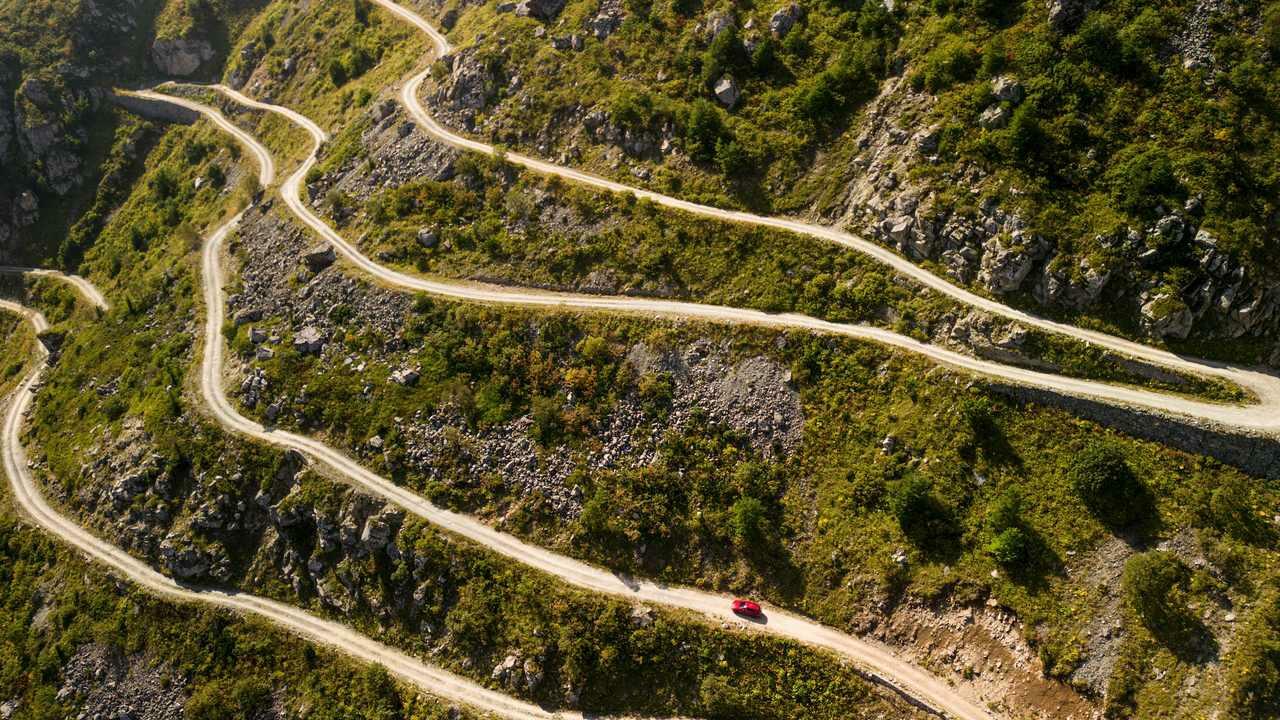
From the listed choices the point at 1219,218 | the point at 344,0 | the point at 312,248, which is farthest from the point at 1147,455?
the point at 344,0

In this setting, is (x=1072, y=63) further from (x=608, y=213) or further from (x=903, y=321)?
(x=608, y=213)

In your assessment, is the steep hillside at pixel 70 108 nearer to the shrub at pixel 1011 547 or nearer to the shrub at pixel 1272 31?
the shrub at pixel 1011 547

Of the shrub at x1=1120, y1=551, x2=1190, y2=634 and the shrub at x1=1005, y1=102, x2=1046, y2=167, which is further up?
the shrub at x1=1005, y1=102, x2=1046, y2=167

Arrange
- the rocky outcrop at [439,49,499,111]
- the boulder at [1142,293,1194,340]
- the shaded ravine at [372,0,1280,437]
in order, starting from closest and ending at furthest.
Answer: the shaded ravine at [372,0,1280,437] < the boulder at [1142,293,1194,340] < the rocky outcrop at [439,49,499,111]

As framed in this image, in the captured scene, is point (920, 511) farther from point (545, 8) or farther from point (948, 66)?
point (545, 8)

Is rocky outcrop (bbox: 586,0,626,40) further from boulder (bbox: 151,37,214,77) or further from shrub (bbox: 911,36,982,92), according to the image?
boulder (bbox: 151,37,214,77)

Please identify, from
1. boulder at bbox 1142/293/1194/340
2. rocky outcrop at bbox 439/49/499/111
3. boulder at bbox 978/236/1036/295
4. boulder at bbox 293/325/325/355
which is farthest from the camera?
rocky outcrop at bbox 439/49/499/111

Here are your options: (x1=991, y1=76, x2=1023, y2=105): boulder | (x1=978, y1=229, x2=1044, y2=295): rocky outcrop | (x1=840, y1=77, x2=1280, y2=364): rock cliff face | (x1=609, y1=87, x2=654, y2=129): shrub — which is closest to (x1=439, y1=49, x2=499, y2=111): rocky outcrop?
(x1=609, y1=87, x2=654, y2=129): shrub
